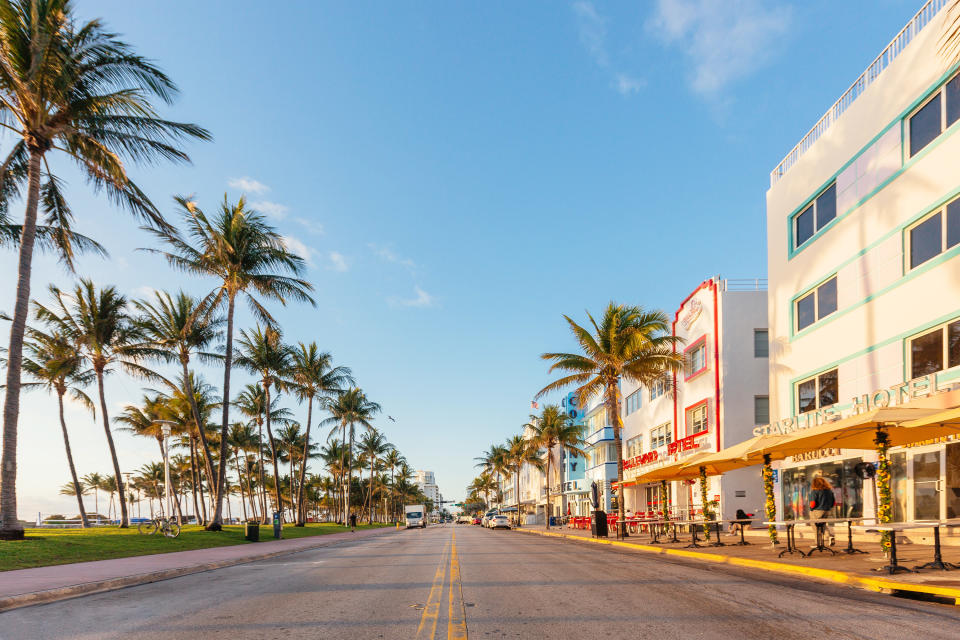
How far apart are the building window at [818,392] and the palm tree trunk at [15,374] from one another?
2401cm

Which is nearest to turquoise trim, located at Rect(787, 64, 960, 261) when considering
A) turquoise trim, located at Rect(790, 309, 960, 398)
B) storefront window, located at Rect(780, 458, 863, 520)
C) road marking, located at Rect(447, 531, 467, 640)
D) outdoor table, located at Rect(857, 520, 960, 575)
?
turquoise trim, located at Rect(790, 309, 960, 398)

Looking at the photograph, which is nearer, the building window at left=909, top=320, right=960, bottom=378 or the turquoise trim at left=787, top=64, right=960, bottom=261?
the building window at left=909, top=320, right=960, bottom=378

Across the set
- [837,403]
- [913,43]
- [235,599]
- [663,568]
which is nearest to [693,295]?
[837,403]

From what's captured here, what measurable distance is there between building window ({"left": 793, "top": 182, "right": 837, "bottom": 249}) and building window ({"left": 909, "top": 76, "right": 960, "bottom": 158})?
399 centimetres

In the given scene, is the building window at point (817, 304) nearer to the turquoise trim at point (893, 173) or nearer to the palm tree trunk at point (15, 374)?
the turquoise trim at point (893, 173)

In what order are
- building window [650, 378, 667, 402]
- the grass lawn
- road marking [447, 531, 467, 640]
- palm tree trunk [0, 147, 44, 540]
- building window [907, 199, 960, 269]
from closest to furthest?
road marking [447, 531, 467, 640] < the grass lawn < building window [907, 199, 960, 269] < palm tree trunk [0, 147, 44, 540] < building window [650, 378, 667, 402]

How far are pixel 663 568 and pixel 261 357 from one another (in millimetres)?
35611

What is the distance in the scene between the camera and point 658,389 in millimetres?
39750

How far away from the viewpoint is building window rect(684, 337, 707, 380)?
3183 centimetres

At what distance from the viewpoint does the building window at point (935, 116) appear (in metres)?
15.3

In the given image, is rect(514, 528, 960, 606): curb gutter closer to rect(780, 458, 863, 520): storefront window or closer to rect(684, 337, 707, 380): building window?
rect(780, 458, 863, 520): storefront window

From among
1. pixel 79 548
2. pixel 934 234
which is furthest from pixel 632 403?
pixel 79 548

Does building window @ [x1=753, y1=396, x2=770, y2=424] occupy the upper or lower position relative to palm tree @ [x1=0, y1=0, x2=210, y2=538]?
lower

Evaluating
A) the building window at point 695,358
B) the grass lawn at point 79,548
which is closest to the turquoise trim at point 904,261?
the building window at point 695,358
